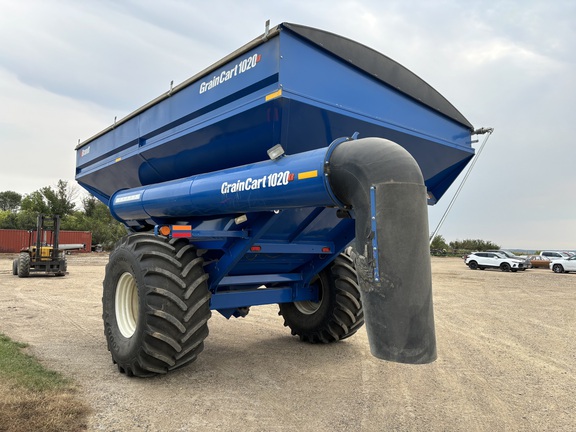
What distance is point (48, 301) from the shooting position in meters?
10.1

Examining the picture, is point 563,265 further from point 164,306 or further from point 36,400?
point 36,400

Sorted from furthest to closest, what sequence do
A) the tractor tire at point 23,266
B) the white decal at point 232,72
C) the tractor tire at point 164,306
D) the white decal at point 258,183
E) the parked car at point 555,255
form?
the parked car at point 555,255 < the tractor tire at point 23,266 < the tractor tire at point 164,306 < the white decal at point 232,72 < the white decal at point 258,183

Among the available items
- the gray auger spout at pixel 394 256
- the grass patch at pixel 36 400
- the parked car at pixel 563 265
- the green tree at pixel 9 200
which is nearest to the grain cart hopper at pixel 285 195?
the gray auger spout at pixel 394 256

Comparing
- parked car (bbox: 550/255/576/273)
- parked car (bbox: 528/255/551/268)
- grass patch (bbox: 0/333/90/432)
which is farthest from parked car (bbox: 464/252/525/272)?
grass patch (bbox: 0/333/90/432)

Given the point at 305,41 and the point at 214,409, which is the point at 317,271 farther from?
the point at 305,41

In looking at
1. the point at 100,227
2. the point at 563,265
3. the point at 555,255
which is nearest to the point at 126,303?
the point at 563,265

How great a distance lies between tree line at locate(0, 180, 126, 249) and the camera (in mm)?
41438

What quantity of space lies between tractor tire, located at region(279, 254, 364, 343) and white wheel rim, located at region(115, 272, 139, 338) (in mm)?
A: 2308

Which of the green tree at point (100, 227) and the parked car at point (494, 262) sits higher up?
the green tree at point (100, 227)

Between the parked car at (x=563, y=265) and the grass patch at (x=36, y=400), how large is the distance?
2841 centimetres

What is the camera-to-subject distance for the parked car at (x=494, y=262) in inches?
1006

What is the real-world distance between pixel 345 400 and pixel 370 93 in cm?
279

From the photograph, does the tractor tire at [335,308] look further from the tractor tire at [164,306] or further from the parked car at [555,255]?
the parked car at [555,255]

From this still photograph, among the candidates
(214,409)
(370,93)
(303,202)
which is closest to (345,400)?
(214,409)
